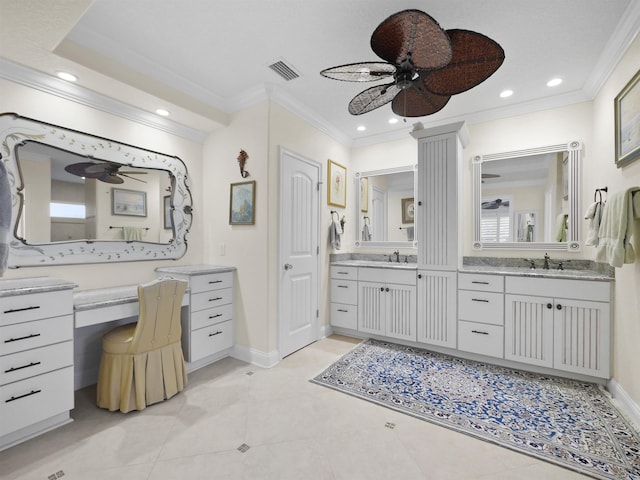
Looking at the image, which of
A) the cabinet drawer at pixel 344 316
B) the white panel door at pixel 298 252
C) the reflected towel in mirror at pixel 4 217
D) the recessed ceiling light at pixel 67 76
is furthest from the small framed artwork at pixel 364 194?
the reflected towel in mirror at pixel 4 217

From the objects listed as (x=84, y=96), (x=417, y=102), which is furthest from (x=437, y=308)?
(x=84, y=96)

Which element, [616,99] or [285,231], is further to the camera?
[285,231]

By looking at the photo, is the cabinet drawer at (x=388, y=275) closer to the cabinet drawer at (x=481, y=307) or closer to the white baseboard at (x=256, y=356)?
the cabinet drawer at (x=481, y=307)

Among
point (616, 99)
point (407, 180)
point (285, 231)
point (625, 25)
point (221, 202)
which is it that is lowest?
point (285, 231)

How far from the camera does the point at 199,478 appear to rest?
1.55 m

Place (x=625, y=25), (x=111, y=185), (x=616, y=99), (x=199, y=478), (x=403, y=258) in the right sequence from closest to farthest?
(x=199, y=478), (x=625, y=25), (x=616, y=99), (x=111, y=185), (x=403, y=258)

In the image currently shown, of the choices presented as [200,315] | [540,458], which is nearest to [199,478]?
[200,315]

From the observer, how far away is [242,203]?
3.07 m

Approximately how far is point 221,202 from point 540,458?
10.8 ft

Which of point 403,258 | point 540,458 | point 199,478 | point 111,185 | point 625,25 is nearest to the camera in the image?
point 199,478

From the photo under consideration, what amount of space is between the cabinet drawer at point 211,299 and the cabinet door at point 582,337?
10.1ft

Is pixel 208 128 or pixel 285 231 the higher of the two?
pixel 208 128

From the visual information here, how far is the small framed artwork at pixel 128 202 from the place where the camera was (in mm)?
2705

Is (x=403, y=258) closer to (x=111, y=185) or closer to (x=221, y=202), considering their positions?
(x=221, y=202)
